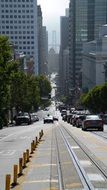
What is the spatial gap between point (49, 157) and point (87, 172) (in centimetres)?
687

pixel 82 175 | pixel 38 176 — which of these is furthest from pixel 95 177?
pixel 38 176

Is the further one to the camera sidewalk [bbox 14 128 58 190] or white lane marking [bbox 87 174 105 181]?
white lane marking [bbox 87 174 105 181]

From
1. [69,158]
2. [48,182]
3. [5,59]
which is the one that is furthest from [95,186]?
[5,59]

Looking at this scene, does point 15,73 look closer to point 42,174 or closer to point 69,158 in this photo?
point 69,158

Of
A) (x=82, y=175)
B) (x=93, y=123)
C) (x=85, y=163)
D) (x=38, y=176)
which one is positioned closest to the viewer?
(x=82, y=175)

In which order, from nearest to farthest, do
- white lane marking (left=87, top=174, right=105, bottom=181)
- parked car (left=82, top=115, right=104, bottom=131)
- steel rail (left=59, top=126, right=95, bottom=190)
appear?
steel rail (left=59, top=126, right=95, bottom=190) < white lane marking (left=87, top=174, right=105, bottom=181) < parked car (left=82, top=115, right=104, bottom=131)

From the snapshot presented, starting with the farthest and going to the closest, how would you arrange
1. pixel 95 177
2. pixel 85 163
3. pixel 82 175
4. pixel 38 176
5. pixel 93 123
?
pixel 93 123 < pixel 85 163 < pixel 38 176 < pixel 82 175 < pixel 95 177

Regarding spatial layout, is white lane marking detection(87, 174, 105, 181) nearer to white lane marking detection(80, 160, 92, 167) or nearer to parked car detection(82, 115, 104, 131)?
white lane marking detection(80, 160, 92, 167)

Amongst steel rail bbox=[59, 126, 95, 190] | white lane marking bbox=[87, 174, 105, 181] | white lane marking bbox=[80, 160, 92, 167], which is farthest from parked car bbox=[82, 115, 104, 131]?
white lane marking bbox=[87, 174, 105, 181]

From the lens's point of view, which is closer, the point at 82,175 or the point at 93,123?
the point at 82,175

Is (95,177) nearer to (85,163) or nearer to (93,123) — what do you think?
(85,163)

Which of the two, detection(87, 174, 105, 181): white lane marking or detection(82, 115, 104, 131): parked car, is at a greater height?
detection(87, 174, 105, 181): white lane marking

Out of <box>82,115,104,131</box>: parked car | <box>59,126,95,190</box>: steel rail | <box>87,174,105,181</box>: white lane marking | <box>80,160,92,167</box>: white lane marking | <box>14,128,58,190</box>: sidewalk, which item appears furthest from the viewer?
<box>82,115,104,131</box>: parked car

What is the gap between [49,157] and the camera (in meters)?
26.1
